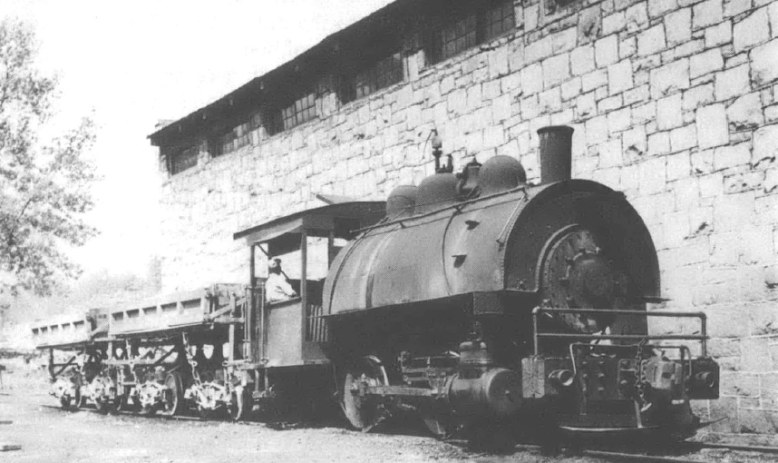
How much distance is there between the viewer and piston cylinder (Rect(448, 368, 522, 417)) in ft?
23.3

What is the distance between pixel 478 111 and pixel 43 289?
2026 cm

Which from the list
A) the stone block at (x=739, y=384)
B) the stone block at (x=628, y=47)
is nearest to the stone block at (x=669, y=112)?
the stone block at (x=628, y=47)

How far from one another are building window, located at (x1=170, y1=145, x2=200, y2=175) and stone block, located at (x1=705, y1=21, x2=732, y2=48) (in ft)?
45.7

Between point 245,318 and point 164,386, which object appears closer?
point 245,318

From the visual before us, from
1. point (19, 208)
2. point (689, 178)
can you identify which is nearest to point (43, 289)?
point (19, 208)

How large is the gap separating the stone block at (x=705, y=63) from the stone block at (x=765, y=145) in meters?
0.91

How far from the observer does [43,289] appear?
28438 mm

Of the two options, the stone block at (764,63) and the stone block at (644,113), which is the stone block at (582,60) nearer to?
the stone block at (644,113)

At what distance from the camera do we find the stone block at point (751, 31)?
9031 mm

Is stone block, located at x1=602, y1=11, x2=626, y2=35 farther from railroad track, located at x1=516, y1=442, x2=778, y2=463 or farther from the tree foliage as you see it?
the tree foliage

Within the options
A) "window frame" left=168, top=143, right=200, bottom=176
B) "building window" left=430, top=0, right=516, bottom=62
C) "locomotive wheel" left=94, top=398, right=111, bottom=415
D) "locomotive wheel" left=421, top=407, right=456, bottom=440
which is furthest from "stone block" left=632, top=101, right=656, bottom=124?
"window frame" left=168, top=143, right=200, bottom=176

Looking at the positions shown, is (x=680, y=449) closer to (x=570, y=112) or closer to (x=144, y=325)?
(x=570, y=112)

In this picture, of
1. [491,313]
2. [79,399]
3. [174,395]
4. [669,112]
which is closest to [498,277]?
[491,313]

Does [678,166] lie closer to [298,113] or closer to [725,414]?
[725,414]
